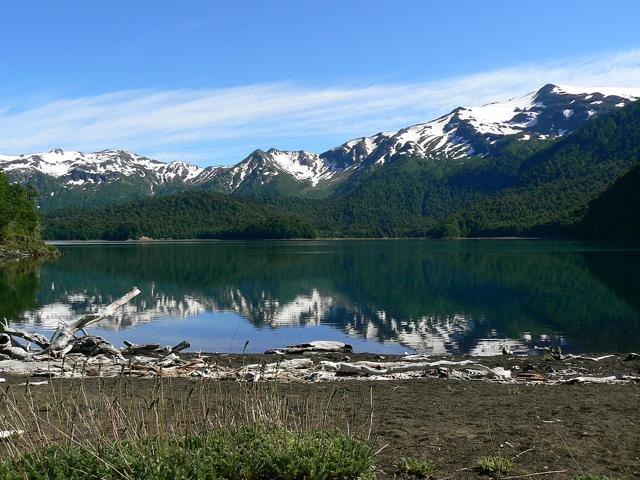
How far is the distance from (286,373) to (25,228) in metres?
127

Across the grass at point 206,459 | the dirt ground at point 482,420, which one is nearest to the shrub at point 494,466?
the dirt ground at point 482,420

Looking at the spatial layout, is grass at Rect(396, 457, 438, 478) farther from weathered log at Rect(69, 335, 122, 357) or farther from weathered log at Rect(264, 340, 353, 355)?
weathered log at Rect(264, 340, 353, 355)

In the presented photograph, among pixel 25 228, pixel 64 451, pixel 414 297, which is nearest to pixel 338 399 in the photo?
pixel 64 451

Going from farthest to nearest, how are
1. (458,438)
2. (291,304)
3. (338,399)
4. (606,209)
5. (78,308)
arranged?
(606,209) → (291,304) → (78,308) → (338,399) → (458,438)

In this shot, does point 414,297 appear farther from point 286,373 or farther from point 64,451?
point 64,451

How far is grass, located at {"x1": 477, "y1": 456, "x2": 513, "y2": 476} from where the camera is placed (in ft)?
31.0

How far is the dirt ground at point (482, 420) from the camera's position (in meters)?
9.98

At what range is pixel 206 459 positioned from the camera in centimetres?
826

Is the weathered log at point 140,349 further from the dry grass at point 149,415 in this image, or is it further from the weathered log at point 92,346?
the dry grass at point 149,415

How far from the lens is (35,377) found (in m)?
19.0

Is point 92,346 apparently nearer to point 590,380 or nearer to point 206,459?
point 206,459

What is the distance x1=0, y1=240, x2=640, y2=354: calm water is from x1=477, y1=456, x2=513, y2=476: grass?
19.6m

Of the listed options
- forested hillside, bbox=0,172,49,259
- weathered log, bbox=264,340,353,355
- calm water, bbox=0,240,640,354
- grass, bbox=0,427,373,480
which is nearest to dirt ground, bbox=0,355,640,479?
grass, bbox=0,427,373,480

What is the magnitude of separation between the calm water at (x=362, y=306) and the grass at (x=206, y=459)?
19515mm
